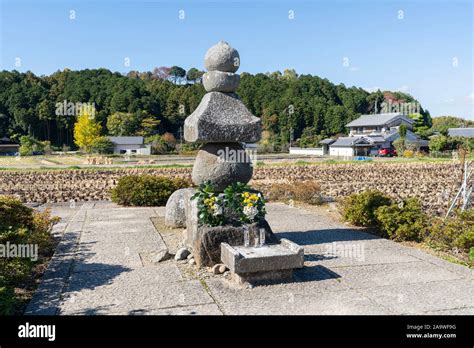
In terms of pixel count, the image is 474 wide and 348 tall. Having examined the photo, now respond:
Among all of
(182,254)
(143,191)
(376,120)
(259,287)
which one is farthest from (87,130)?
(259,287)

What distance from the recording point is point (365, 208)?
354 inches

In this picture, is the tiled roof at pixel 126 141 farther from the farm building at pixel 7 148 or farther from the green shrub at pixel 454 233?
the green shrub at pixel 454 233

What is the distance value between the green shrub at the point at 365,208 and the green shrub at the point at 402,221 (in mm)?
263

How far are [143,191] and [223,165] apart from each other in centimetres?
622

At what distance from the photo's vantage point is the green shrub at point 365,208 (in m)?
8.95

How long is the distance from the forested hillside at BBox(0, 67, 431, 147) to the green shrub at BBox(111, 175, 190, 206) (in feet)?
170

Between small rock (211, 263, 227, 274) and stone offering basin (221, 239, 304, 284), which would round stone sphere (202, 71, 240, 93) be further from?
small rock (211, 263, 227, 274)

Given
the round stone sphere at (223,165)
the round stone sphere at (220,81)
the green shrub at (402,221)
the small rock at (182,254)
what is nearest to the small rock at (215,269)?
the small rock at (182,254)

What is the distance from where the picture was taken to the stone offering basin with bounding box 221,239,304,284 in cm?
530

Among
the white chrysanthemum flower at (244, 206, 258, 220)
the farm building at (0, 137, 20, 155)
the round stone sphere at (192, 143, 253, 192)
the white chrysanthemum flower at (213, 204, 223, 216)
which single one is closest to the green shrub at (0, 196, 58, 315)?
the white chrysanthemum flower at (213, 204, 223, 216)

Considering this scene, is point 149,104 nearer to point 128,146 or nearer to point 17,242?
point 128,146

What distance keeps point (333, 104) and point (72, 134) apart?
158 feet

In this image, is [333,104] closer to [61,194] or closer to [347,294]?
[61,194]

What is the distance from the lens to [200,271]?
601cm
